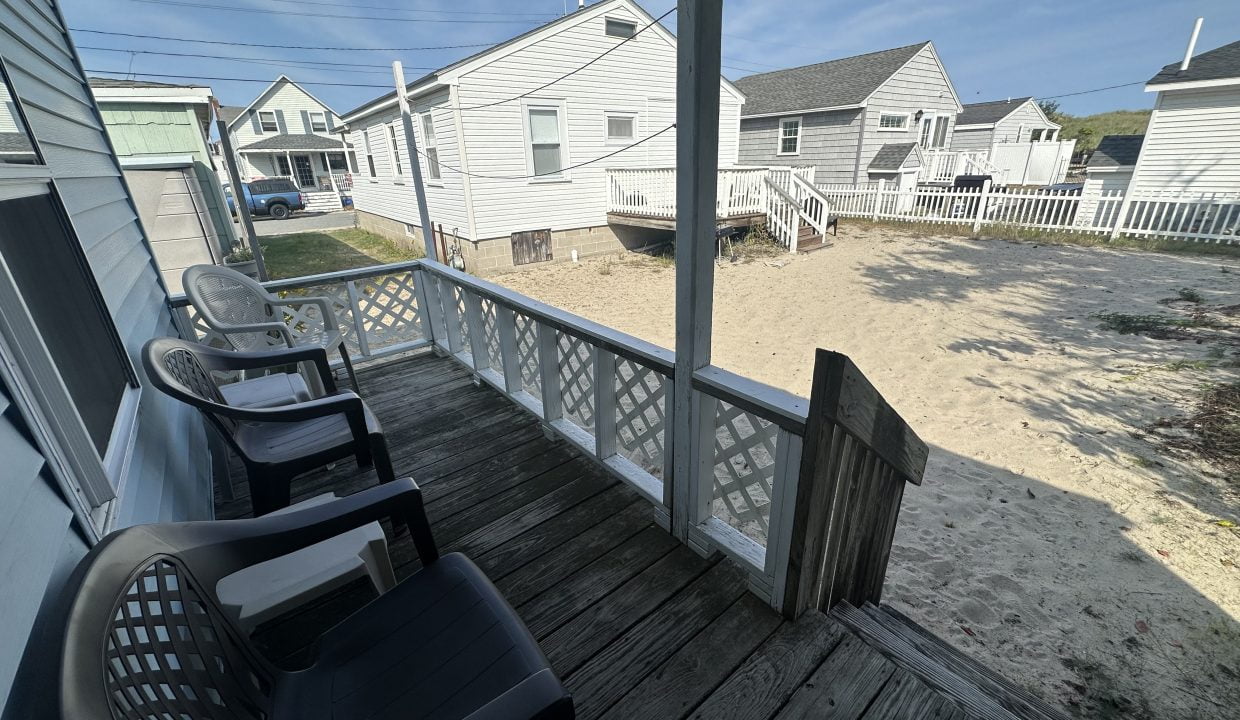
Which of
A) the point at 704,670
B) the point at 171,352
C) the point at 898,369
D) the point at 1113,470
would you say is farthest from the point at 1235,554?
the point at 171,352

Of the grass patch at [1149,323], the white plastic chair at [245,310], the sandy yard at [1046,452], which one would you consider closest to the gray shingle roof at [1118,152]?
the sandy yard at [1046,452]

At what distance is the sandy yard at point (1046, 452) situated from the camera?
7.11 feet

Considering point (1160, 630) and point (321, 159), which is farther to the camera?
point (321, 159)

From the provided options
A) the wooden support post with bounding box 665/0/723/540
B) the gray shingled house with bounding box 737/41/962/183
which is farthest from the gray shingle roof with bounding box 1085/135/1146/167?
the wooden support post with bounding box 665/0/723/540

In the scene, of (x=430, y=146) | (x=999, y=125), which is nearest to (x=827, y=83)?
(x=999, y=125)

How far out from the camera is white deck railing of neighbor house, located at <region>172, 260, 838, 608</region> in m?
1.69

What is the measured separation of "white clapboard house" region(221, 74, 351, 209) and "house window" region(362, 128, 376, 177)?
38.0ft

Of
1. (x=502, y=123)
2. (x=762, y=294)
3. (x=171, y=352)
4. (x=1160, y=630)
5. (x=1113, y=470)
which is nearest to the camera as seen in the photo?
(x=171, y=352)

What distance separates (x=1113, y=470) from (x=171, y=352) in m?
5.27

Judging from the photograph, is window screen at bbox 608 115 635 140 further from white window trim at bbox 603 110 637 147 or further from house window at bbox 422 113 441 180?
house window at bbox 422 113 441 180

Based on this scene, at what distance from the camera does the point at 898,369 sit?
5000 millimetres

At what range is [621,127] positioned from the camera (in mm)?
10070

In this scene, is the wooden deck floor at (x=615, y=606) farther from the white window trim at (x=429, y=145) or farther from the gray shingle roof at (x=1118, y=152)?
the gray shingle roof at (x=1118, y=152)

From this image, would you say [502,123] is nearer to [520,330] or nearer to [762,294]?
[762,294]
